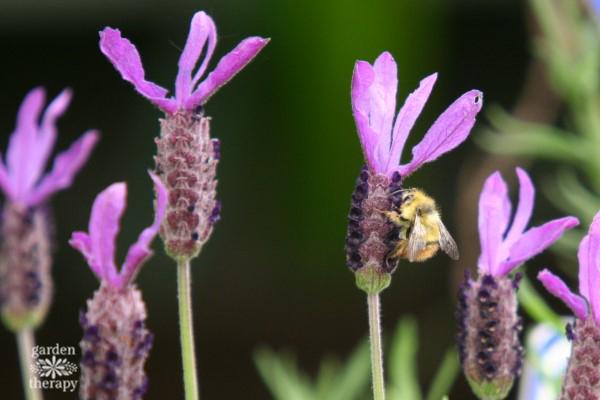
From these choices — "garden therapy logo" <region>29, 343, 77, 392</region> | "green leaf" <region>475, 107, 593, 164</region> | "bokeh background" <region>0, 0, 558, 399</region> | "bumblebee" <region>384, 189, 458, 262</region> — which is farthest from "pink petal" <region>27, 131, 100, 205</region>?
"bokeh background" <region>0, 0, 558, 399</region>

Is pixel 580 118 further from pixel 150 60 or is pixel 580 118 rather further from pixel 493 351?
pixel 150 60

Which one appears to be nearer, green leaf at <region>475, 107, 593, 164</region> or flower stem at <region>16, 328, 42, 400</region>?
flower stem at <region>16, 328, 42, 400</region>

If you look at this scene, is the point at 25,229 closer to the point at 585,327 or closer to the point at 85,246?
the point at 85,246

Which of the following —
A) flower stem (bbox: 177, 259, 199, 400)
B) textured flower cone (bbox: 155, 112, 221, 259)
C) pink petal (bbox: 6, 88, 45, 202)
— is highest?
pink petal (bbox: 6, 88, 45, 202)

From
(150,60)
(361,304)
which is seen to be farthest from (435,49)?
(361,304)

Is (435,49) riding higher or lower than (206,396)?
higher

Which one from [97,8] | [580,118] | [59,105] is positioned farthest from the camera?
[97,8]

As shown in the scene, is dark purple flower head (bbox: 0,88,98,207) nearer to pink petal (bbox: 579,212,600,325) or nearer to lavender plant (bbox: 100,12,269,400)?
lavender plant (bbox: 100,12,269,400)

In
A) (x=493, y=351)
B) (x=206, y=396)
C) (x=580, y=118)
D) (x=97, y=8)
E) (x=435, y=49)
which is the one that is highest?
(x=97, y=8)
